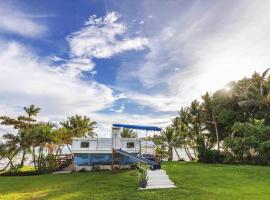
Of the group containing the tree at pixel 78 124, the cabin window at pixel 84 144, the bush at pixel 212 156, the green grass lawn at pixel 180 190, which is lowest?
the green grass lawn at pixel 180 190

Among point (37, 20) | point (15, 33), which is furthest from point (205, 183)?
point (15, 33)

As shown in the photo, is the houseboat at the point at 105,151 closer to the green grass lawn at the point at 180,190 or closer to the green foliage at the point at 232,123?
the green grass lawn at the point at 180,190

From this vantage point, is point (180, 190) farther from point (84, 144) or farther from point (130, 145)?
point (84, 144)

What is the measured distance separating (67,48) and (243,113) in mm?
26878

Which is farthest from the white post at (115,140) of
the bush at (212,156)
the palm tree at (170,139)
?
the palm tree at (170,139)

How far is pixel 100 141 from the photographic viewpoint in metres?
27.9

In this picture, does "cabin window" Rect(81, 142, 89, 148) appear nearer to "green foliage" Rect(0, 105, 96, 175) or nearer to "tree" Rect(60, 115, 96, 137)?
"green foliage" Rect(0, 105, 96, 175)

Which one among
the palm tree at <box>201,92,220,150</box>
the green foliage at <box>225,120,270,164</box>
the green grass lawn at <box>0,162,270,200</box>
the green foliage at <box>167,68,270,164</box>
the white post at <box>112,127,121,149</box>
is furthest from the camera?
the palm tree at <box>201,92,220,150</box>

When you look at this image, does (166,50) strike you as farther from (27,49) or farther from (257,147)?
(257,147)

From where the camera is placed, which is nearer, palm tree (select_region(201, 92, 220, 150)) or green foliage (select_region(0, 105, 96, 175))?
green foliage (select_region(0, 105, 96, 175))

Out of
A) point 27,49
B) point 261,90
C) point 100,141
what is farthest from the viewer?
point 261,90

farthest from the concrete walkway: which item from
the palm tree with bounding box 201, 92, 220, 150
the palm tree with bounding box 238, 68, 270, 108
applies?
the palm tree with bounding box 201, 92, 220, 150

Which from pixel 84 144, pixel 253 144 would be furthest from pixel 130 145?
pixel 253 144

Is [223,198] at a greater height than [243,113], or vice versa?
[243,113]
